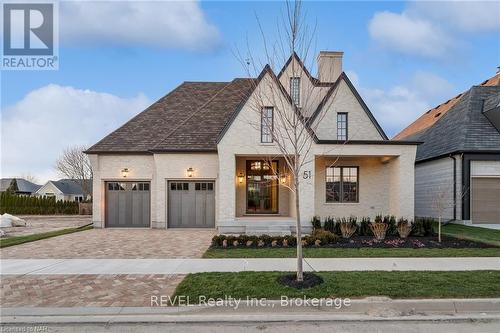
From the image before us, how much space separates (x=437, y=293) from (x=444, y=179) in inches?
562

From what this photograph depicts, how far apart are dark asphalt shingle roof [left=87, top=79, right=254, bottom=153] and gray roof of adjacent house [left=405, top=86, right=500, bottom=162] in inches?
476

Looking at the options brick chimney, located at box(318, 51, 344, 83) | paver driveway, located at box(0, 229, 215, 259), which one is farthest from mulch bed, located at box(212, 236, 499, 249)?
brick chimney, located at box(318, 51, 344, 83)

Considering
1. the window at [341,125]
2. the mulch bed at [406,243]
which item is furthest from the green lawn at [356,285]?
the window at [341,125]

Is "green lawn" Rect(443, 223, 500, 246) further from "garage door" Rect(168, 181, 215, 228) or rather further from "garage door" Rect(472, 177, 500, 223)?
"garage door" Rect(168, 181, 215, 228)

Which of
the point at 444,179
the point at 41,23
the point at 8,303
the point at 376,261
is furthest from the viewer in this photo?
the point at 444,179

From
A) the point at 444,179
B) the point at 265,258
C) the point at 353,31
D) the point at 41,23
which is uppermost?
the point at 41,23

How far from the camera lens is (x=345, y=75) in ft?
55.0

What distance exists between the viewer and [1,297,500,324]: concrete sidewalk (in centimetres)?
511

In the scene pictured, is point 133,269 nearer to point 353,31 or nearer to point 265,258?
point 265,258

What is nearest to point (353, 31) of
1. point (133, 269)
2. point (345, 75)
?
point (345, 75)

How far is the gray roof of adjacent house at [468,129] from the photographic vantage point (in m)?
17.0

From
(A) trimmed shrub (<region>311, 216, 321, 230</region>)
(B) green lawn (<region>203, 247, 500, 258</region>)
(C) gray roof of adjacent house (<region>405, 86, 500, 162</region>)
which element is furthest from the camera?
(C) gray roof of adjacent house (<region>405, 86, 500, 162</region>)

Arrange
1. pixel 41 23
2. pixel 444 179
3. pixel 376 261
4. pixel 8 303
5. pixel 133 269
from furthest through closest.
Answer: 1. pixel 444 179
2. pixel 41 23
3. pixel 376 261
4. pixel 133 269
5. pixel 8 303

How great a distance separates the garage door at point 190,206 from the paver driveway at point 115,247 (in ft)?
7.77
